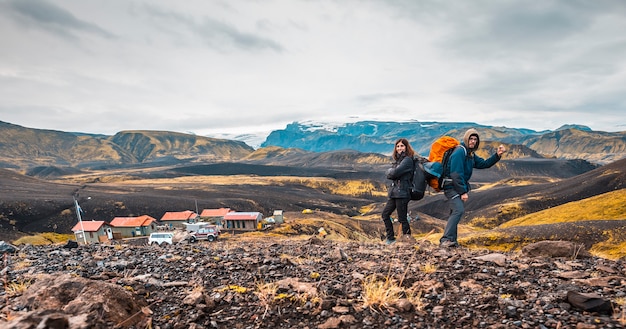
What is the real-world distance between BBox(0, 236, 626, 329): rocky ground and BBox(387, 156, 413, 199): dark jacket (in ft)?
10.5

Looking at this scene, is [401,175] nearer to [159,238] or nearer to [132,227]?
[159,238]

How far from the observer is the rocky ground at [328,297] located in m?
3.56

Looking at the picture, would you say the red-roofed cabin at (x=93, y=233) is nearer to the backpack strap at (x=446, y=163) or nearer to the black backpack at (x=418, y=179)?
the black backpack at (x=418, y=179)

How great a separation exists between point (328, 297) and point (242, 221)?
59.4 meters

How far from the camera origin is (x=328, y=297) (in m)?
4.38

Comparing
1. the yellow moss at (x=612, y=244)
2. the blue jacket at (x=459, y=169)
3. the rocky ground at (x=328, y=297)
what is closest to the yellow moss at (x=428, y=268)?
the rocky ground at (x=328, y=297)

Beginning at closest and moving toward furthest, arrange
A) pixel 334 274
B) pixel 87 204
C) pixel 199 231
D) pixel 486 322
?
1. pixel 486 322
2. pixel 334 274
3. pixel 199 231
4. pixel 87 204

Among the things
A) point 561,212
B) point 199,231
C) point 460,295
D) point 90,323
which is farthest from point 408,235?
point 561,212

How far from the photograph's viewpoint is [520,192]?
99.8 m

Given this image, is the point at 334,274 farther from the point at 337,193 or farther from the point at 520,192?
the point at 337,193

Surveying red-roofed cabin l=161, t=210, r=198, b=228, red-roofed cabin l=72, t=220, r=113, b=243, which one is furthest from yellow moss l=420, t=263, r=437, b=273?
red-roofed cabin l=161, t=210, r=198, b=228

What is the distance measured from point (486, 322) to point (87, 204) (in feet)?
311

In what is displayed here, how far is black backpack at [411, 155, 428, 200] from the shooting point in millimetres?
9016

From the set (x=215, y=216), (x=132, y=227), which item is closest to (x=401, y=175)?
(x=215, y=216)
